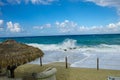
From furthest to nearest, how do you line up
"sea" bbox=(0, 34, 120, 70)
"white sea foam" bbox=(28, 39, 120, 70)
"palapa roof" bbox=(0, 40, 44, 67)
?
1. "sea" bbox=(0, 34, 120, 70)
2. "white sea foam" bbox=(28, 39, 120, 70)
3. "palapa roof" bbox=(0, 40, 44, 67)

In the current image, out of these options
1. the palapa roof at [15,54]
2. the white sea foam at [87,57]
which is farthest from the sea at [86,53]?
the palapa roof at [15,54]

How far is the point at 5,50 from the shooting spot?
22.3ft

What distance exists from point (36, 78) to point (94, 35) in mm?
37864

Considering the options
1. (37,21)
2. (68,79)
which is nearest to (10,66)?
(68,79)

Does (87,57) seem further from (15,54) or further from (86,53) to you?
(15,54)

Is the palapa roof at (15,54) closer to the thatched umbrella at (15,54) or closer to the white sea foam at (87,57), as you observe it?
the thatched umbrella at (15,54)

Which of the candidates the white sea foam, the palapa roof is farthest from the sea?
the palapa roof

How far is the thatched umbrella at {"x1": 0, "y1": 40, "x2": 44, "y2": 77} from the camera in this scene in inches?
254

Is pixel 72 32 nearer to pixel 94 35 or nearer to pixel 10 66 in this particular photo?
pixel 94 35

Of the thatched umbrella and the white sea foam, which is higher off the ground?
the thatched umbrella

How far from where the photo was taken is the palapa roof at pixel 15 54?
6457mm

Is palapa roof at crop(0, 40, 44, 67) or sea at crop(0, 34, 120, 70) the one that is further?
sea at crop(0, 34, 120, 70)

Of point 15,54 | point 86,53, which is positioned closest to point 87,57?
point 86,53

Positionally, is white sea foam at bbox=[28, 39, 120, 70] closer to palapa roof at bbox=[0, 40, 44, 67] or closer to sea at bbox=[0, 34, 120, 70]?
sea at bbox=[0, 34, 120, 70]
